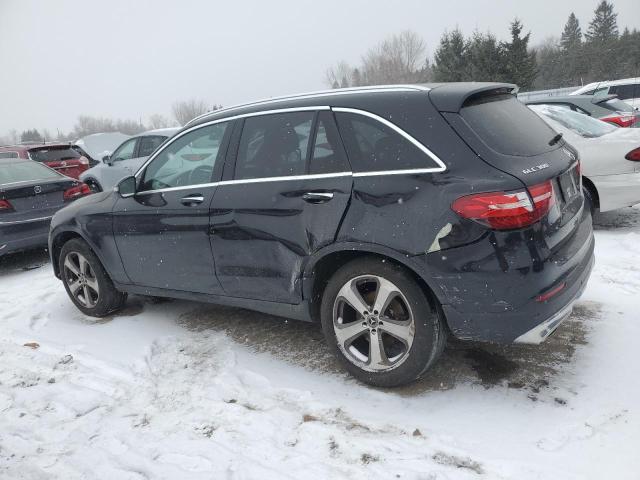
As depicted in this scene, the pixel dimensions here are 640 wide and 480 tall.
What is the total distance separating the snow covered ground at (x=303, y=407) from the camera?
2.58 m

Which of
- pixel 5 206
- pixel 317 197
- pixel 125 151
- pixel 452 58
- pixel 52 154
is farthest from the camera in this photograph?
pixel 452 58

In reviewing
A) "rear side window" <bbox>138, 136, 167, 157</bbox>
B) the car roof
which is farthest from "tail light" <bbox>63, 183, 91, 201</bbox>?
the car roof

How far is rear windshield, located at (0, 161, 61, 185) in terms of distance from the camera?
7297 mm

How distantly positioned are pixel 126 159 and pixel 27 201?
445cm

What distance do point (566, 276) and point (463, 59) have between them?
3421 cm

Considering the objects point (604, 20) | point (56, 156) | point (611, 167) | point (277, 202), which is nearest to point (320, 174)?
point (277, 202)

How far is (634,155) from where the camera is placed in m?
5.81

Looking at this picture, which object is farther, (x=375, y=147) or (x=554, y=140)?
(x=554, y=140)

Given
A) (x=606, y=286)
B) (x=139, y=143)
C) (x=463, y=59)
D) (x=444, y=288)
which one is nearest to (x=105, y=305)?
(x=444, y=288)

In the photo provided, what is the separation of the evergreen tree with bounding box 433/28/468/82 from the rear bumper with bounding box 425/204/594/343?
108 feet

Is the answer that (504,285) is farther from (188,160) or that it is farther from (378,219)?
(188,160)

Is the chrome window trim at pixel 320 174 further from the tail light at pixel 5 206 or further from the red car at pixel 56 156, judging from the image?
the red car at pixel 56 156

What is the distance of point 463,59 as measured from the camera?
3384cm

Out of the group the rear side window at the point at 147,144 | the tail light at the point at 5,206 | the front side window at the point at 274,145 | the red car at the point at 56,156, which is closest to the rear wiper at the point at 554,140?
the front side window at the point at 274,145
